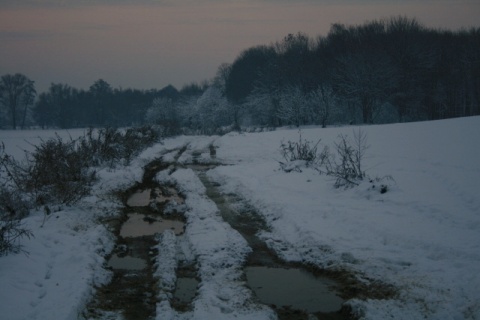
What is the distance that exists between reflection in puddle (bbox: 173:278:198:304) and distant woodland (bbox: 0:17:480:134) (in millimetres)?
30939

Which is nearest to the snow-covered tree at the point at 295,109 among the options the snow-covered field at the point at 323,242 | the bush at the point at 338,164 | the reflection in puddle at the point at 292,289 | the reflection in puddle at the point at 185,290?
the bush at the point at 338,164

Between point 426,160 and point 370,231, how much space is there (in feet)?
20.1

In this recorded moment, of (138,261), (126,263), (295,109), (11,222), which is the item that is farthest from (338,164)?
(295,109)

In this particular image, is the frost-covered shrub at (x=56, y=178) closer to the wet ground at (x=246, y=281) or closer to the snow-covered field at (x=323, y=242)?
the snow-covered field at (x=323, y=242)

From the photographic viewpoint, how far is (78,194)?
9.91 metres

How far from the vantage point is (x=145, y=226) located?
30.7ft

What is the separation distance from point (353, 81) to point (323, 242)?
41.7m

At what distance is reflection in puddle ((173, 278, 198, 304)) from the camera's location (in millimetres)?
5570

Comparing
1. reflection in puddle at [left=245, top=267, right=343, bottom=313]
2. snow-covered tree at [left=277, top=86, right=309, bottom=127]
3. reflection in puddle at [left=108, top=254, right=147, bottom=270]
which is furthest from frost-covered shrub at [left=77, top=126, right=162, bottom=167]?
snow-covered tree at [left=277, top=86, right=309, bottom=127]

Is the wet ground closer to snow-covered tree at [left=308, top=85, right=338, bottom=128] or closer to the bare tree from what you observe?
snow-covered tree at [left=308, top=85, right=338, bottom=128]

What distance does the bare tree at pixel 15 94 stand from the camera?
85.9 m

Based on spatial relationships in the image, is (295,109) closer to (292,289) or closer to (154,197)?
(154,197)

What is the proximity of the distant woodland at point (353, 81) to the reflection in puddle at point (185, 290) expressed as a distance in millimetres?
30939

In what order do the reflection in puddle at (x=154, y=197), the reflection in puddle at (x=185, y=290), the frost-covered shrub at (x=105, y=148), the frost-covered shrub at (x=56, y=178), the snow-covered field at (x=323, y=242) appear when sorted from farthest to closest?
the frost-covered shrub at (x=105, y=148) < the reflection in puddle at (x=154, y=197) < the frost-covered shrub at (x=56, y=178) < the reflection in puddle at (x=185, y=290) < the snow-covered field at (x=323, y=242)
